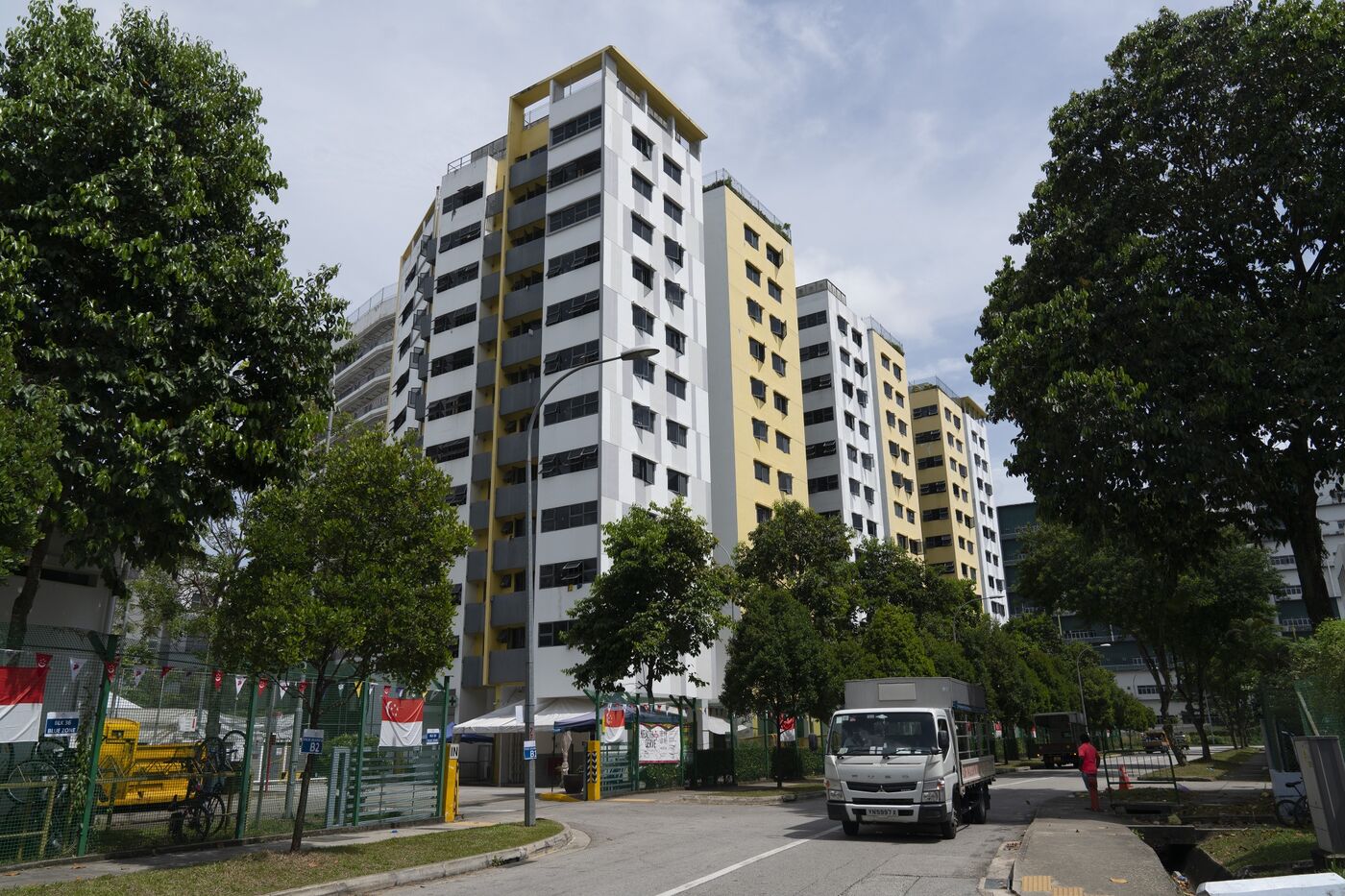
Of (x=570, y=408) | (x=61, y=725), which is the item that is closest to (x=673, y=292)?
(x=570, y=408)

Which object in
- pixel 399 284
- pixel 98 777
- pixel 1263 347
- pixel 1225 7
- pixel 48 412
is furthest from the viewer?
pixel 399 284

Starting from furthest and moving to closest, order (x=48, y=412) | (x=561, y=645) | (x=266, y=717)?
1. (x=561, y=645)
2. (x=266, y=717)
3. (x=48, y=412)

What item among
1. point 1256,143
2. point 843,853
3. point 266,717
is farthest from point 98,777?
point 1256,143

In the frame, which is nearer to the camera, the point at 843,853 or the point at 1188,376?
the point at 843,853

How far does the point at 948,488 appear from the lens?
8831 cm

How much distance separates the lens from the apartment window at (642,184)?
49750mm

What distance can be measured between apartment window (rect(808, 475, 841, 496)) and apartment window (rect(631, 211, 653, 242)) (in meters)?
25.1

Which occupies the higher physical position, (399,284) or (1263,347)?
(399,284)

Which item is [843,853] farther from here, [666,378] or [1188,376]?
[666,378]

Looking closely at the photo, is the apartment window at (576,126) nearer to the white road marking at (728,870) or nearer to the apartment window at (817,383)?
the apartment window at (817,383)

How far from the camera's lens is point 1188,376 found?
19312 millimetres

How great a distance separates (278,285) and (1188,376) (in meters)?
18.1

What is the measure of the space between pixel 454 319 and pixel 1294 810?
148ft

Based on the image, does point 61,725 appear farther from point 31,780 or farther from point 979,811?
point 979,811
